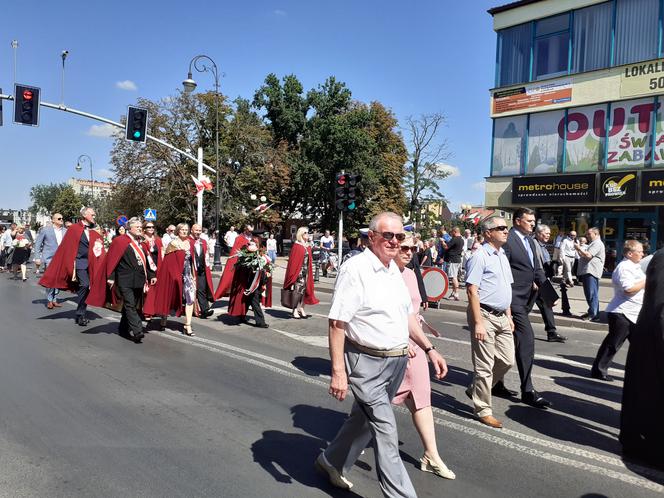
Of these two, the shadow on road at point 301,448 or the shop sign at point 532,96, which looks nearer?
the shadow on road at point 301,448

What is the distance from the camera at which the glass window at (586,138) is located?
21828 mm

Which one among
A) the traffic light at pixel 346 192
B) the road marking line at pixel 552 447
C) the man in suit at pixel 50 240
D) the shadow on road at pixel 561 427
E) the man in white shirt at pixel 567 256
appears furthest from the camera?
the traffic light at pixel 346 192

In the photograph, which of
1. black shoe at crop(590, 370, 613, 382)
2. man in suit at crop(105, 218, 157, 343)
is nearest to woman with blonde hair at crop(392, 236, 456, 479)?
black shoe at crop(590, 370, 613, 382)

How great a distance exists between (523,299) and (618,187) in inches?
714

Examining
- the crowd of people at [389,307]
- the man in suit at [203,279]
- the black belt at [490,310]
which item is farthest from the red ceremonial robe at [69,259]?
the black belt at [490,310]

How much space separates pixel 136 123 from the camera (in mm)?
19172

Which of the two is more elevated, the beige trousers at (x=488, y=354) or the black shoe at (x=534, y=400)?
the beige trousers at (x=488, y=354)

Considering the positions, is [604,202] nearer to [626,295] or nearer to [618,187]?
[618,187]

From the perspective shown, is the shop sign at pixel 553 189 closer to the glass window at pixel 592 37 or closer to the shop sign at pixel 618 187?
the shop sign at pixel 618 187

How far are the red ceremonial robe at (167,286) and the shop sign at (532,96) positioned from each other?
1964 cm

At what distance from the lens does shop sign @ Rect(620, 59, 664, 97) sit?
20109 mm

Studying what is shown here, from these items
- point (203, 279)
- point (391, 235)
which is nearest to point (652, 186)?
point (203, 279)

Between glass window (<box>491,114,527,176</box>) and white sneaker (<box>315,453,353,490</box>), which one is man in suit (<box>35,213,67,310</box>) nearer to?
white sneaker (<box>315,453,353,490</box>)

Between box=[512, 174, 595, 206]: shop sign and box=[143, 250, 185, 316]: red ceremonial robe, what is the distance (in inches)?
724
